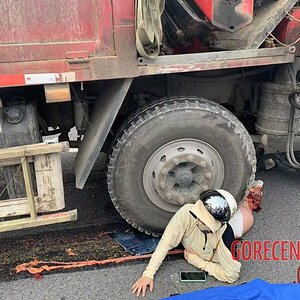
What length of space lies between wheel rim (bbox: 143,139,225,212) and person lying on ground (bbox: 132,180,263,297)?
0.16m

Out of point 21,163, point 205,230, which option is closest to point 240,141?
point 205,230

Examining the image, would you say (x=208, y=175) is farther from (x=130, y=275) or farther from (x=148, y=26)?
(x=148, y=26)

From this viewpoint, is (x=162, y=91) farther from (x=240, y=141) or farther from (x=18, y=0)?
(x=18, y=0)

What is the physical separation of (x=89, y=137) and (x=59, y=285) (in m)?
1.05

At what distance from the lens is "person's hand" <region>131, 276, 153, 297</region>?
107 inches

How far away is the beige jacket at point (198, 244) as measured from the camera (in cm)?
281

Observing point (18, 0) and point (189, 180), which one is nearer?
point (18, 0)

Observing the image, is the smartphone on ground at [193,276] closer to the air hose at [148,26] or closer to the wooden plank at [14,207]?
the wooden plank at [14,207]

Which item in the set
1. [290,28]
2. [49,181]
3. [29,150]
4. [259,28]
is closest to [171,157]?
[49,181]

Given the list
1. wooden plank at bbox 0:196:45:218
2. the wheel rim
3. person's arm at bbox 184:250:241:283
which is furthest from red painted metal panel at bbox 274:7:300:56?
wooden plank at bbox 0:196:45:218

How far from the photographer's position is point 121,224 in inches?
139

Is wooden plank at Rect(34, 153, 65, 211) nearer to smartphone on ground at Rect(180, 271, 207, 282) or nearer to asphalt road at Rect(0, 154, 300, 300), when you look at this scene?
asphalt road at Rect(0, 154, 300, 300)

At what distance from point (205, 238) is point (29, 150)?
134 centimetres

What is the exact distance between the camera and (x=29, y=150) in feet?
8.83
